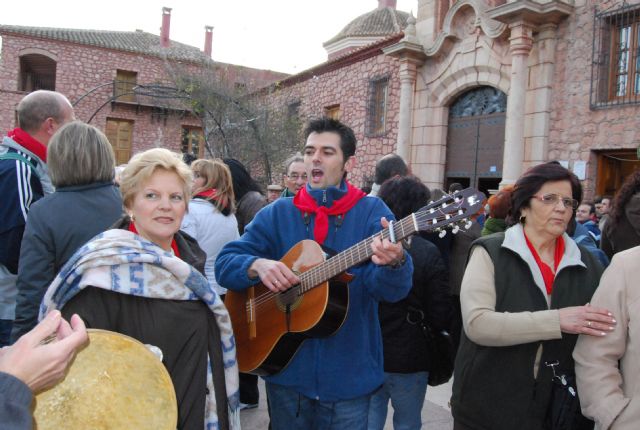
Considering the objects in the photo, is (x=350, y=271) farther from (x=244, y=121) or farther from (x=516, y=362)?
(x=244, y=121)

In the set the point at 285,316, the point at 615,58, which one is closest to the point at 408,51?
the point at 615,58

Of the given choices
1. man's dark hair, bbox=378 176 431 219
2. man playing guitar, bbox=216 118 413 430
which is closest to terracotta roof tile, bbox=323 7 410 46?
man's dark hair, bbox=378 176 431 219

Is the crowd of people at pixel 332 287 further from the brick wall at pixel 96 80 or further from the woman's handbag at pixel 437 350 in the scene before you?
the brick wall at pixel 96 80

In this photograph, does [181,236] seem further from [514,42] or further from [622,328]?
[514,42]

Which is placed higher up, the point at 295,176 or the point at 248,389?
the point at 295,176

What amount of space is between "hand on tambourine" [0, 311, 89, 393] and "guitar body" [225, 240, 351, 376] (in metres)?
1.24

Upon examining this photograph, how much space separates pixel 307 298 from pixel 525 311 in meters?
0.94

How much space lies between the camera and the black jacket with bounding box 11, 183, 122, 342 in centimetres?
233

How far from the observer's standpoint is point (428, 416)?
4.18m

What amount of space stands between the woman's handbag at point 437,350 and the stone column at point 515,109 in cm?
635

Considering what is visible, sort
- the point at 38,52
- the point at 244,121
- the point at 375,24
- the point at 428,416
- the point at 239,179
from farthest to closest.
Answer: the point at 38,52
the point at 375,24
the point at 244,121
the point at 239,179
the point at 428,416

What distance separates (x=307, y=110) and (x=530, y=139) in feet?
28.2

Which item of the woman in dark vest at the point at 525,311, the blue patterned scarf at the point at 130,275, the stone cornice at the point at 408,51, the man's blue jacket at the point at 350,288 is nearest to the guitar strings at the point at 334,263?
the man's blue jacket at the point at 350,288

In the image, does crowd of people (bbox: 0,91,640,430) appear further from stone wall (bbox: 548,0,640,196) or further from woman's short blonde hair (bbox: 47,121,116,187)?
stone wall (bbox: 548,0,640,196)
